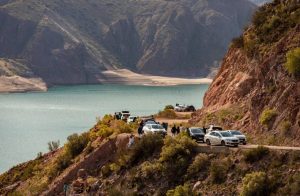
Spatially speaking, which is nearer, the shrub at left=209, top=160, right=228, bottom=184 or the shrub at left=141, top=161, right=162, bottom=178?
the shrub at left=209, top=160, right=228, bottom=184

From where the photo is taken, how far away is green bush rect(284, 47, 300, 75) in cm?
3503

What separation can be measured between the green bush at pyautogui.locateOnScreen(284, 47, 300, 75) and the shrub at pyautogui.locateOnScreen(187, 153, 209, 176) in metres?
7.63

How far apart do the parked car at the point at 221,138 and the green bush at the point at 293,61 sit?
523 cm

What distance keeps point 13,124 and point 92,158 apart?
92.7 m

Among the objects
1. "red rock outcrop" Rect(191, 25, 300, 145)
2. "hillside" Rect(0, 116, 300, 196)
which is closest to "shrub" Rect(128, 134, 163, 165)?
"hillside" Rect(0, 116, 300, 196)

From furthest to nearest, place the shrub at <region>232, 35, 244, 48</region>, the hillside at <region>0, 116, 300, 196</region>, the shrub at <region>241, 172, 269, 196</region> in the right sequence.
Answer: the shrub at <region>232, 35, 244, 48</region>
the hillside at <region>0, 116, 300, 196</region>
the shrub at <region>241, 172, 269, 196</region>

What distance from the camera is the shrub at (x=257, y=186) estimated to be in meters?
27.2

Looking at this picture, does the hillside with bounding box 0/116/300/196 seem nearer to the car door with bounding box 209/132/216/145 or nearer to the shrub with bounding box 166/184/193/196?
the shrub with bounding box 166/184/193/196

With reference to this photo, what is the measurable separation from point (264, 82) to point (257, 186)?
43.9ft

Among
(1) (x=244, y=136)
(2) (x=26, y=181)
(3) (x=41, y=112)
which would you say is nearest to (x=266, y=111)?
(1) (x=244, y=136)

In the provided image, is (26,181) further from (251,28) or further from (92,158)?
(251,28)

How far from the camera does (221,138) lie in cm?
3481

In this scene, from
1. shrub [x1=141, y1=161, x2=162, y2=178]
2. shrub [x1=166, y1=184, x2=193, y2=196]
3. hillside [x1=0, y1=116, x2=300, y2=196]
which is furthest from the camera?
shrub [x1=141, y1=161, x2=162, y2=178]

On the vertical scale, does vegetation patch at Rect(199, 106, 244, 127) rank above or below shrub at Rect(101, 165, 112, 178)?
above
